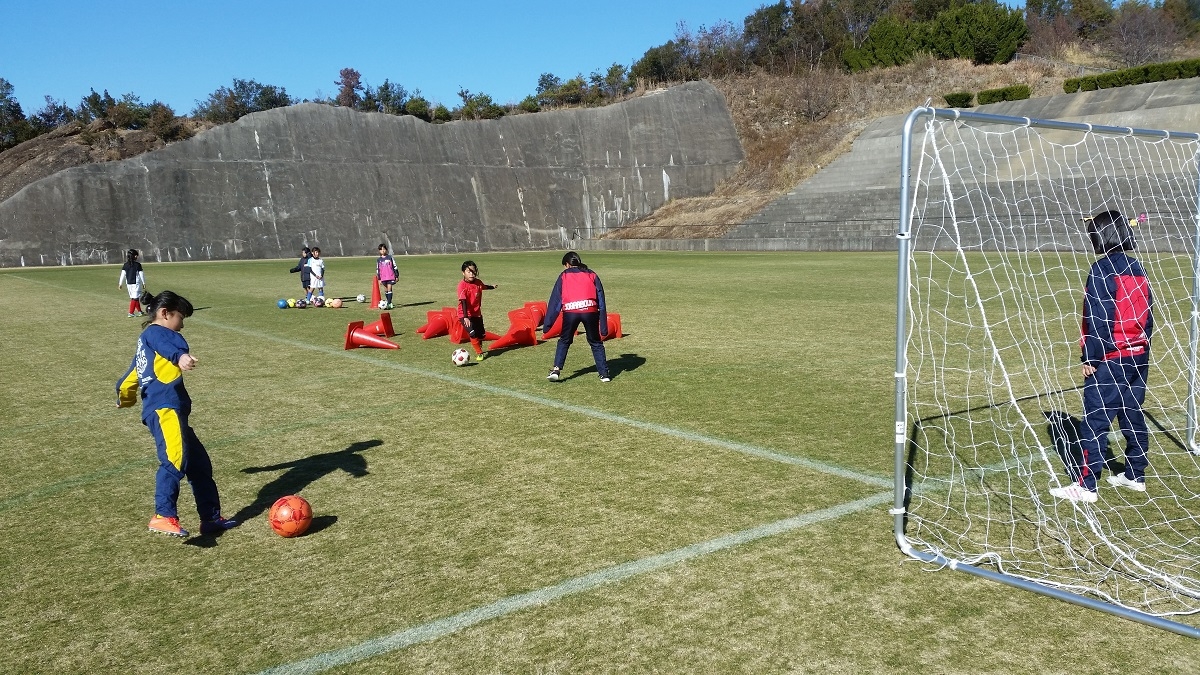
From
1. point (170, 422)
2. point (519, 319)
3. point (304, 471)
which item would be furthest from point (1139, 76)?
point (170, 422)

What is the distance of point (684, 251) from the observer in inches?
1639

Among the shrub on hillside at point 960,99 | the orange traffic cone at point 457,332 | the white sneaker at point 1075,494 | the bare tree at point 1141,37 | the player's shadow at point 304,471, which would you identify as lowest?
the white sneaker at point 1075,494

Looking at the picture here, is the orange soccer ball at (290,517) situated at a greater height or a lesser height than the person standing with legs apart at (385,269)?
lesser

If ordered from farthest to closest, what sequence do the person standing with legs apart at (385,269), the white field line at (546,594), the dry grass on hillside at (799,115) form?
1. the dry grass on hillside at (799,115)
2. the person standing with legs apart at (385,269)
3. the white field line at (546,594)

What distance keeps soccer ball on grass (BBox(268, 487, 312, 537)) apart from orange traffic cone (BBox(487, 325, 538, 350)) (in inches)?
284

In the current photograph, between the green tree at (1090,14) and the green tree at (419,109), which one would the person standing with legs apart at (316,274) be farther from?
the green tree at (1090,14)

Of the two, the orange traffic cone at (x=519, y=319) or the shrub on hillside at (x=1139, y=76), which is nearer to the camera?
the orange traffic cone at (x=519, y=319)

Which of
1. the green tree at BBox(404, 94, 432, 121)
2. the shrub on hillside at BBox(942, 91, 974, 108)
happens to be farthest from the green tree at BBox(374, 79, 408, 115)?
the shrub on hillside at BBox(942, 91, 974, 108)

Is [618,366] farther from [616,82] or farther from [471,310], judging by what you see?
[616,82]

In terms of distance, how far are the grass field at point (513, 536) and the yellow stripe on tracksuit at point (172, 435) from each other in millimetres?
491

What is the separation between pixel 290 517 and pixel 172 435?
0.91 m

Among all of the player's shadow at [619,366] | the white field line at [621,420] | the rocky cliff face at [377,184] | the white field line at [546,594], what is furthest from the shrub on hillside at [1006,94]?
the white field line at [546,594]

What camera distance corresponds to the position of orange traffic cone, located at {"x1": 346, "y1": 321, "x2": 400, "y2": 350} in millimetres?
12758

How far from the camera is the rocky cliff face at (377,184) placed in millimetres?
44000
